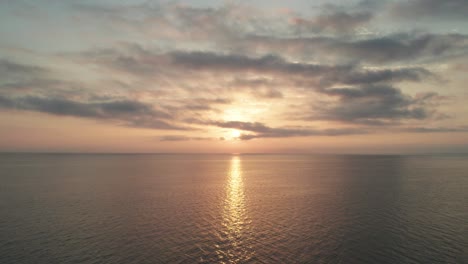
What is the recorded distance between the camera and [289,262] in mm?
35562

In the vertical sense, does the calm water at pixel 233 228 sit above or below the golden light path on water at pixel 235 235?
above

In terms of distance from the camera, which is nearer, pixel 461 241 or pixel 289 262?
pixel 289 262

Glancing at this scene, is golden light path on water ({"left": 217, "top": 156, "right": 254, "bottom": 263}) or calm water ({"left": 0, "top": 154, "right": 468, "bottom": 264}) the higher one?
calm water ({"left": 0, "top": 154, "right": 468, "bottom": 264})

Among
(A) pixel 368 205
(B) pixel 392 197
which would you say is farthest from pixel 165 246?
(B) pixel 392 197

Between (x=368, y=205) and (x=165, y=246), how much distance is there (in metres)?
54.6

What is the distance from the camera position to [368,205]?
70.4 metres

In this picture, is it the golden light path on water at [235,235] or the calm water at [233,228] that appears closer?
the calm water at [233,228]

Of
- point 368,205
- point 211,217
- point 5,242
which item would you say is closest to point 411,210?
point 368,205

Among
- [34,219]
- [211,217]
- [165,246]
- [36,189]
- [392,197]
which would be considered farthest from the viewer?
[36,189]

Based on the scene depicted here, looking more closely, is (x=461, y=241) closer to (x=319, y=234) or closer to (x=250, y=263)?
(x=319, y=234)

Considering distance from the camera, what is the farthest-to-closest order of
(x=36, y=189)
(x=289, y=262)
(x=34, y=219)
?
(x=36, y=189)
(x=34, y=219)
(x=289, y=262)

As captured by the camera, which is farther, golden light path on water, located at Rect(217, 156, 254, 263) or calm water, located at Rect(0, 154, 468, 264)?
golden light path on water, located at Rect(217, 156, 254, 263)

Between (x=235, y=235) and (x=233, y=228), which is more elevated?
(x=235, y=235)

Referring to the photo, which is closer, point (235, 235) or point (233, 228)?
point (235, 235)
